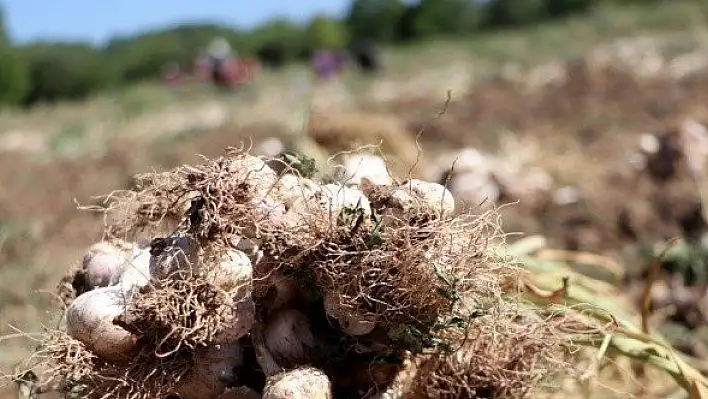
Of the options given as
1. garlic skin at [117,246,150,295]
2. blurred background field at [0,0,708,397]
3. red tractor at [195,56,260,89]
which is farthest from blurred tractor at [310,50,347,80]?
garlic skin at [117,246,150,295]

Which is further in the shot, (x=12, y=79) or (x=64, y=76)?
(x=64, y=76)

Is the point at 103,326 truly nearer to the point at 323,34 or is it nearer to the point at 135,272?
the point at 135,272

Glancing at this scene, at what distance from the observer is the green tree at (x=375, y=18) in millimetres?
32969

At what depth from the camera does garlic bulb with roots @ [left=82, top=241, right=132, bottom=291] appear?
1076 millimetres

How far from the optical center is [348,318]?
3.18ft

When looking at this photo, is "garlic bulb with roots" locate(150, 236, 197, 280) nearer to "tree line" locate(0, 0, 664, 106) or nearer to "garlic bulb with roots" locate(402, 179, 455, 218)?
"garlic bulb with roots" locate(402, 179, 455, 218)

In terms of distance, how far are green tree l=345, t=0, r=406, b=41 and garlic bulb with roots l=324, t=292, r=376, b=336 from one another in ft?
Answer: 107

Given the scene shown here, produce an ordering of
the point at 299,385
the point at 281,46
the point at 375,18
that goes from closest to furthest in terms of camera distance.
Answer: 1. the point at 299,385
2. the point at 281,46
3. the point at 375,18

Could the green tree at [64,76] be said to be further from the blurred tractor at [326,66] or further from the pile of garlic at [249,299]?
the pile of garlic at [249,299]

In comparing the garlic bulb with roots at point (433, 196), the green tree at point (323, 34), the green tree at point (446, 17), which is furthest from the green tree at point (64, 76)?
the garlic bulb with roots at point (433, 196)

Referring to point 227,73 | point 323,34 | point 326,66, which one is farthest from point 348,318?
point 323,34

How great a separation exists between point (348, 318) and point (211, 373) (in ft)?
0.58

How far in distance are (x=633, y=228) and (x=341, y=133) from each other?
1.19 meters

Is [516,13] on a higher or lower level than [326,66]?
lower
